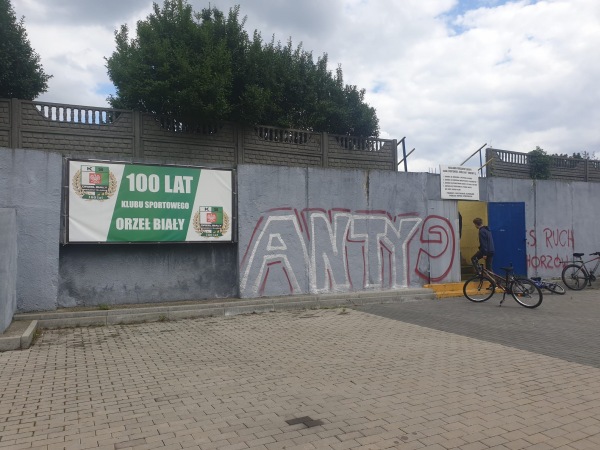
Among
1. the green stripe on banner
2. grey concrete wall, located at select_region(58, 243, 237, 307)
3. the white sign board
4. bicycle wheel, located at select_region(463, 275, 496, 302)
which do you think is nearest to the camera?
grey concrete wall, located at select_region(58, 243, 237, 307)

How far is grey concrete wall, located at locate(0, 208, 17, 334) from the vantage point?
6879 millimetres

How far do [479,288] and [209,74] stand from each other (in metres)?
8.70

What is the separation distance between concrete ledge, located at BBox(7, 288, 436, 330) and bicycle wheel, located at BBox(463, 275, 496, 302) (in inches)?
32.4

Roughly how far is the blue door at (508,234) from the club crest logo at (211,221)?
7446 millimetres

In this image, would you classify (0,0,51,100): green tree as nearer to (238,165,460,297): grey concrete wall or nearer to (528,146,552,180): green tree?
(238,165,460,297): grey concrete wall

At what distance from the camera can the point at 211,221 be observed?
981 cm

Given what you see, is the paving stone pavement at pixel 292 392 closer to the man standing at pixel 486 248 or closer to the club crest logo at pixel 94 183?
the club crest logo at pixel 94 183

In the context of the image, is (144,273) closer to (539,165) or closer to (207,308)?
(207,308)

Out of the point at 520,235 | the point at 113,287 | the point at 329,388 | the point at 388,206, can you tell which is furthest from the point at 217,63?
the point at 329,388

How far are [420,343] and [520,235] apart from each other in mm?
7971

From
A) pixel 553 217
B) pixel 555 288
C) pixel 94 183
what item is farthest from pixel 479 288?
pixel 94 183

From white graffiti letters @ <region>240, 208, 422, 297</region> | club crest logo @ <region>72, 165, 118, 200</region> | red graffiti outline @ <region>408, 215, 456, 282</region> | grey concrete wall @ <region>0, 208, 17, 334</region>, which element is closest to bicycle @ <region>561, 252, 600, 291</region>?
red graffiti outline @ <region>408, 215, 456, 282</region>

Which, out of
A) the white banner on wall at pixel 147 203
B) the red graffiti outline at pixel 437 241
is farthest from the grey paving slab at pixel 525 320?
the white banner on wall at pixel 147 203

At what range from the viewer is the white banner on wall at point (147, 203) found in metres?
8.77
